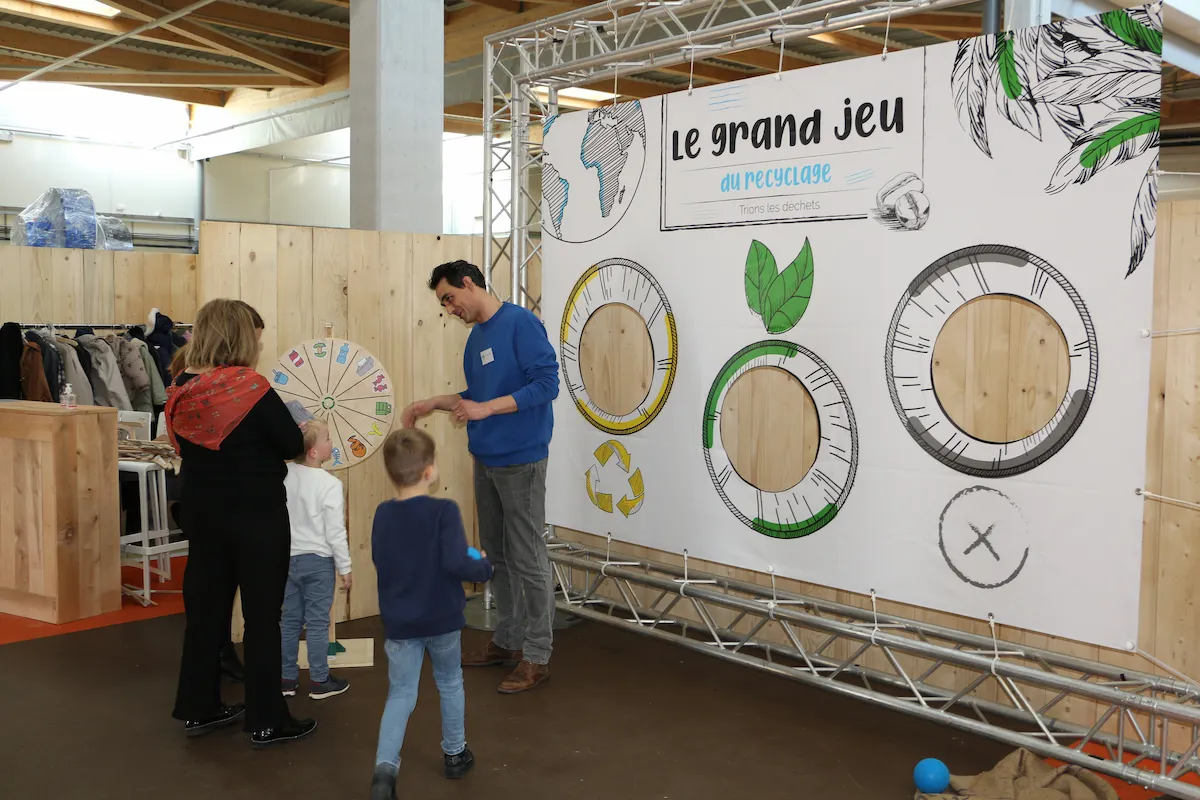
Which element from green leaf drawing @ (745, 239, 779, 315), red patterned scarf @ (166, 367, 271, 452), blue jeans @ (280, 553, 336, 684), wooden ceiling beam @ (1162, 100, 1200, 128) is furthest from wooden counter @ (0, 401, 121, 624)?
wooden ceiling beam @ (1162, 100, 1200, 128)

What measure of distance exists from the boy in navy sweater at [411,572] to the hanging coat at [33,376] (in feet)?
16.5

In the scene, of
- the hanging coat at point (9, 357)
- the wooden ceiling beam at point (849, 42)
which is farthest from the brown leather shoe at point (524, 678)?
the wooden ceiling beam at point (849, 42)

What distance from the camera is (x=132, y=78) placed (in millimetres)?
11336

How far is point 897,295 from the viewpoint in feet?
12.0

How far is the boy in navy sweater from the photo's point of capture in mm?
2980

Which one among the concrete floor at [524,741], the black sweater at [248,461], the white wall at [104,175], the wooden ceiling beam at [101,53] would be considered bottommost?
the concrete floor at [524,741]

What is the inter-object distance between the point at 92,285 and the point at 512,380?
20.5ft

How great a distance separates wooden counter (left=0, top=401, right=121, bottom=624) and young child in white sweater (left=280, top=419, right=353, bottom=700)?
70.6 inches

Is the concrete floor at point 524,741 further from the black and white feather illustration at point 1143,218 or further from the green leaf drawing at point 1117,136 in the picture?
the green leaf drawing at point 1117,136

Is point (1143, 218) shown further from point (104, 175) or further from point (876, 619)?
point (104, 175)

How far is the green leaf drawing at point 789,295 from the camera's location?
391 cm

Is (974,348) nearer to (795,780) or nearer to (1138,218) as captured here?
(1138,218)

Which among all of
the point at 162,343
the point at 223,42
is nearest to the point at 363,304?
the point at 162,343

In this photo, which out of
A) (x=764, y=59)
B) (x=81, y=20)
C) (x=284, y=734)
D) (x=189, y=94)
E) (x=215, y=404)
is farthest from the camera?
(x=189, y=94)
